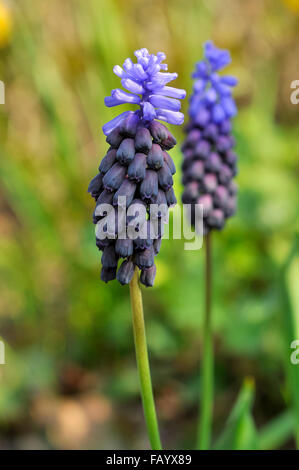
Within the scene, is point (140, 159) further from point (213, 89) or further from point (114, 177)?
point (213, 89)

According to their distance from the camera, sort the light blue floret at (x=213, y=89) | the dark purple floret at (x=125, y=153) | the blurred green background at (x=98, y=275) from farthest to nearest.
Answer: the blurred green background at (x=98, y=275) < the light blue floret at (x=213, y=89) < the dark purple floret at (x=125, y=153)

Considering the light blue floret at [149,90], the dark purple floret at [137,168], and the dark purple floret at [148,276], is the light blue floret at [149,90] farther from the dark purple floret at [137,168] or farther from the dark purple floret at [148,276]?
the dark purple floret at [148,276]

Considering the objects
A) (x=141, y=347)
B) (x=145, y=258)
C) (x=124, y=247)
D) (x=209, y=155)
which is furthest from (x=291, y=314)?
(x=124, y=247)

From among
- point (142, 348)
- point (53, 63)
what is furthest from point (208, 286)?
point (53, 63)

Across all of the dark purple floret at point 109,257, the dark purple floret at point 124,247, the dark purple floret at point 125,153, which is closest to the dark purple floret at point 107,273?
the dark purple floret at point 109,257

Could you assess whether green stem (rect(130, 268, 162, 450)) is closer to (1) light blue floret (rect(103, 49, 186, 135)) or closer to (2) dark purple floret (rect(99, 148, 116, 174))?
(2) dark purple floret (rect(99, 148, 116, 174))

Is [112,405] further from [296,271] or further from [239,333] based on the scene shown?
[296,271]
